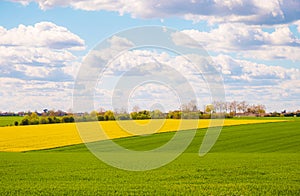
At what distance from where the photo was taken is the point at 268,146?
5131 centimetres

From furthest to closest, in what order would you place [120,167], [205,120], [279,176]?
1. [205,120]
2. [120,167]
3. [279,176]

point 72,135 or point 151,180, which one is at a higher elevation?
point 72,135

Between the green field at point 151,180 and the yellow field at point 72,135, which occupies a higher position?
the yellow field at point 72,135

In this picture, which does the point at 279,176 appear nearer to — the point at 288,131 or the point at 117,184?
the point at 117,184

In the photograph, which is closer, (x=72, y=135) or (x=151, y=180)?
(x=151, y=180)

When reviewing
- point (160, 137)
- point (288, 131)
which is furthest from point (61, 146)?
point (288, 131)

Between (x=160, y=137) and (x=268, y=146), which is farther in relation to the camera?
(x=160, y=137)

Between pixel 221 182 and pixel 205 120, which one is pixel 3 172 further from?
pixel 205 120

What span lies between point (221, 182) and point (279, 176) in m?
3.52

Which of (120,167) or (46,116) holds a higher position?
(46,116)

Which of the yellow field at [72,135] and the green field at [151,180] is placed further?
the yellow field at [72,135]

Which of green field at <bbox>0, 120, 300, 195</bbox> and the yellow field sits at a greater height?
the yellow field

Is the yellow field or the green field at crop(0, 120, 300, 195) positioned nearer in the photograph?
the green field at crop(0, 120, 300, 195)

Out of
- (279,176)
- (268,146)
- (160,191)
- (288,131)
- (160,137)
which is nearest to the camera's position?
(160,191)
